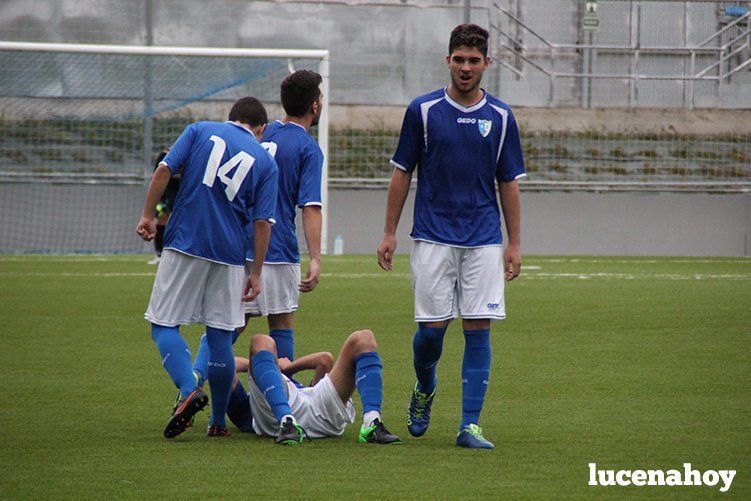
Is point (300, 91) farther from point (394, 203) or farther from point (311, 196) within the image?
point (394, 203)

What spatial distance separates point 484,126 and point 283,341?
1951 mm

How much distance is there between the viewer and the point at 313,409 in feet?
20.3

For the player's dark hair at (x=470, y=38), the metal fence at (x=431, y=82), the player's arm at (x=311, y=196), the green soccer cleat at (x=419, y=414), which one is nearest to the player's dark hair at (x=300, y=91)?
the player's arm at (x=311, y=196)

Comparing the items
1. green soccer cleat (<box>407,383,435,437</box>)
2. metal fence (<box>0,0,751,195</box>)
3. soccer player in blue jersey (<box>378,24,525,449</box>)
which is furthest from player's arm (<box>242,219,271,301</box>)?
metal fence (<box>0,0,751,195</box>)

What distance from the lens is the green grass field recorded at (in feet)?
16.9

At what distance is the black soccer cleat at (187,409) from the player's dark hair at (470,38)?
6.81ft

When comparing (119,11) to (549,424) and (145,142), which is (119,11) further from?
(549,424)

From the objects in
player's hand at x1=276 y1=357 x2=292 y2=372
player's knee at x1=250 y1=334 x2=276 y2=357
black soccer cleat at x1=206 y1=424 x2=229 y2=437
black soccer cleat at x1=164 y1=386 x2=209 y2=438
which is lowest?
black soccer cleat at x1=206 y1=424 x2=229 y2=437

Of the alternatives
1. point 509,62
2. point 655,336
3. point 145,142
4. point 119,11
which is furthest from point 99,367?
point 509,62

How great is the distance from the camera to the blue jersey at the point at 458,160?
6.11 metres

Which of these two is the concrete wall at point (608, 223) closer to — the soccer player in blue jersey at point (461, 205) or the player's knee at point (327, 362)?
the player's knee at point (327, 362)

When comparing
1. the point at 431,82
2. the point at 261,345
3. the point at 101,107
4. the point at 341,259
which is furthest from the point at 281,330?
the point at 431,82

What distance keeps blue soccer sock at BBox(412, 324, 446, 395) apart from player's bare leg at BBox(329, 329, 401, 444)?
0.85ft

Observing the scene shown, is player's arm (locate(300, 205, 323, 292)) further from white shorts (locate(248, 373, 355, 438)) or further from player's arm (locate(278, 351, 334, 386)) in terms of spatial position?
white shorts (locate(248, 373, 355, 438))
